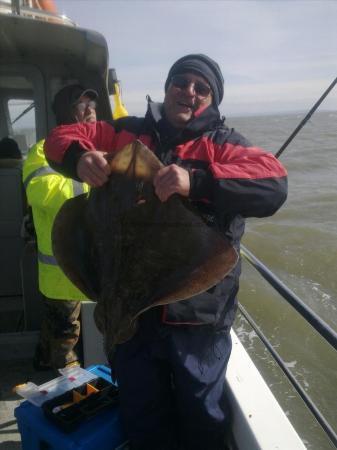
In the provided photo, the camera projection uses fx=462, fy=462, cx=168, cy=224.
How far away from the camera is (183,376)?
2496 millimetres

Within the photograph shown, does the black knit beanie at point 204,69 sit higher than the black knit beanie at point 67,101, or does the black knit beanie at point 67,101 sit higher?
the black knit beanie at point 204,69

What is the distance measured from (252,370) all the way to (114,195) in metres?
1.68

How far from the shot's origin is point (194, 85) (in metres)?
2.72

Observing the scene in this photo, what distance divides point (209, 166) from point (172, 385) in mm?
1334

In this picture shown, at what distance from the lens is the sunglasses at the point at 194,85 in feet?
8.89

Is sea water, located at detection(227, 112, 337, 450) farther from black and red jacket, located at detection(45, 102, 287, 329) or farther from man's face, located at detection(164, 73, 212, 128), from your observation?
black and red jacket, located at detection(45, 102, 287, 329)

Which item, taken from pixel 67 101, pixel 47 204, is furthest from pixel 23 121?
pixel 47 204

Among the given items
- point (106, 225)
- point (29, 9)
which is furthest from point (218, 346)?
point (29, 9)

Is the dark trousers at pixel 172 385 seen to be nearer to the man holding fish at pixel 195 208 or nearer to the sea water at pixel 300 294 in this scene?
the man holding fish at pixel 195 208

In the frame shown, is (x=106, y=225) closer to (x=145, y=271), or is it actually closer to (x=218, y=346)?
(x=145, y=271)

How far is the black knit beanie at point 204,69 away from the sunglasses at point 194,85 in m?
0.05

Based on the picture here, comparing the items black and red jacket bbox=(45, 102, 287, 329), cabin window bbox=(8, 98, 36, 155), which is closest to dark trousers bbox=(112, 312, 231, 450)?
black and red jacket bbox=(45, 102, 287, 329)

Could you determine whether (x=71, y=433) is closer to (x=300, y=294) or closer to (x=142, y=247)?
(x=142, y=247)

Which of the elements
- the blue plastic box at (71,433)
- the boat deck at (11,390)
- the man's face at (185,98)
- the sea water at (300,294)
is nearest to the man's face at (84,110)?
the man's face at (185,98)
